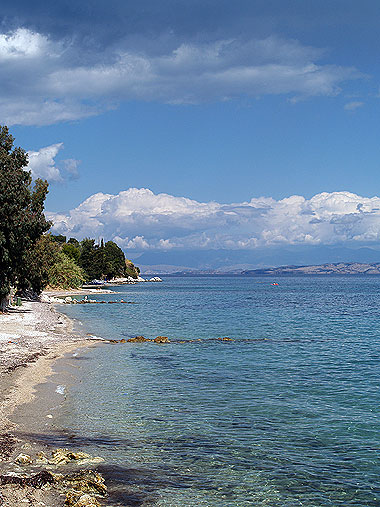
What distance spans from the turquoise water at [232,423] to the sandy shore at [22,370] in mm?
1649

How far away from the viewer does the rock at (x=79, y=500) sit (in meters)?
9.48

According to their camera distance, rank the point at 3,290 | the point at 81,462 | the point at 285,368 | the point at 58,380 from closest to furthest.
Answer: the point at 81,462 < the point at 58,380 < the point at 285,368 < the point at 3,290

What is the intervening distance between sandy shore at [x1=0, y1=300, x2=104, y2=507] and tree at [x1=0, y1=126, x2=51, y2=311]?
5347 mm

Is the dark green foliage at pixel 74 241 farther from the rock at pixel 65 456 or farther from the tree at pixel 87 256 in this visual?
the rock at pixel 65 456

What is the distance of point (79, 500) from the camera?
960cm

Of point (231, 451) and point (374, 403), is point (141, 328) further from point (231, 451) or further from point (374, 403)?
point (231, 451)

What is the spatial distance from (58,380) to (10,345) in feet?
29.1

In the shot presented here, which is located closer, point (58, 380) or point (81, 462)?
point (81, 462)

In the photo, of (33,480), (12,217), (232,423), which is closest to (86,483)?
(33,480)

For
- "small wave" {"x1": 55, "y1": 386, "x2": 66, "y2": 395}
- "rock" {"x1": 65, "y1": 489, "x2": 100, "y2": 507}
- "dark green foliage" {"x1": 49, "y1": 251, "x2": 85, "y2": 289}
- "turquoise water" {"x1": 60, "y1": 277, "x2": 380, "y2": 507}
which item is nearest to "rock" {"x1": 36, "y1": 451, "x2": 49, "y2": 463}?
"turquoise water" {"x1": 60, "y1": 277, "x2": 380, "y2": 507}

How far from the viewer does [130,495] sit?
10570mm

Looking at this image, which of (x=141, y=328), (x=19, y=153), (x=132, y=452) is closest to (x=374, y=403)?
(x=132, y=452)

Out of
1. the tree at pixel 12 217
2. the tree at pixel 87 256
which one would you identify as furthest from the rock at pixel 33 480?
the tree at pixel 87 256

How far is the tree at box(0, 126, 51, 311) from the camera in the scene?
42.2 metres
